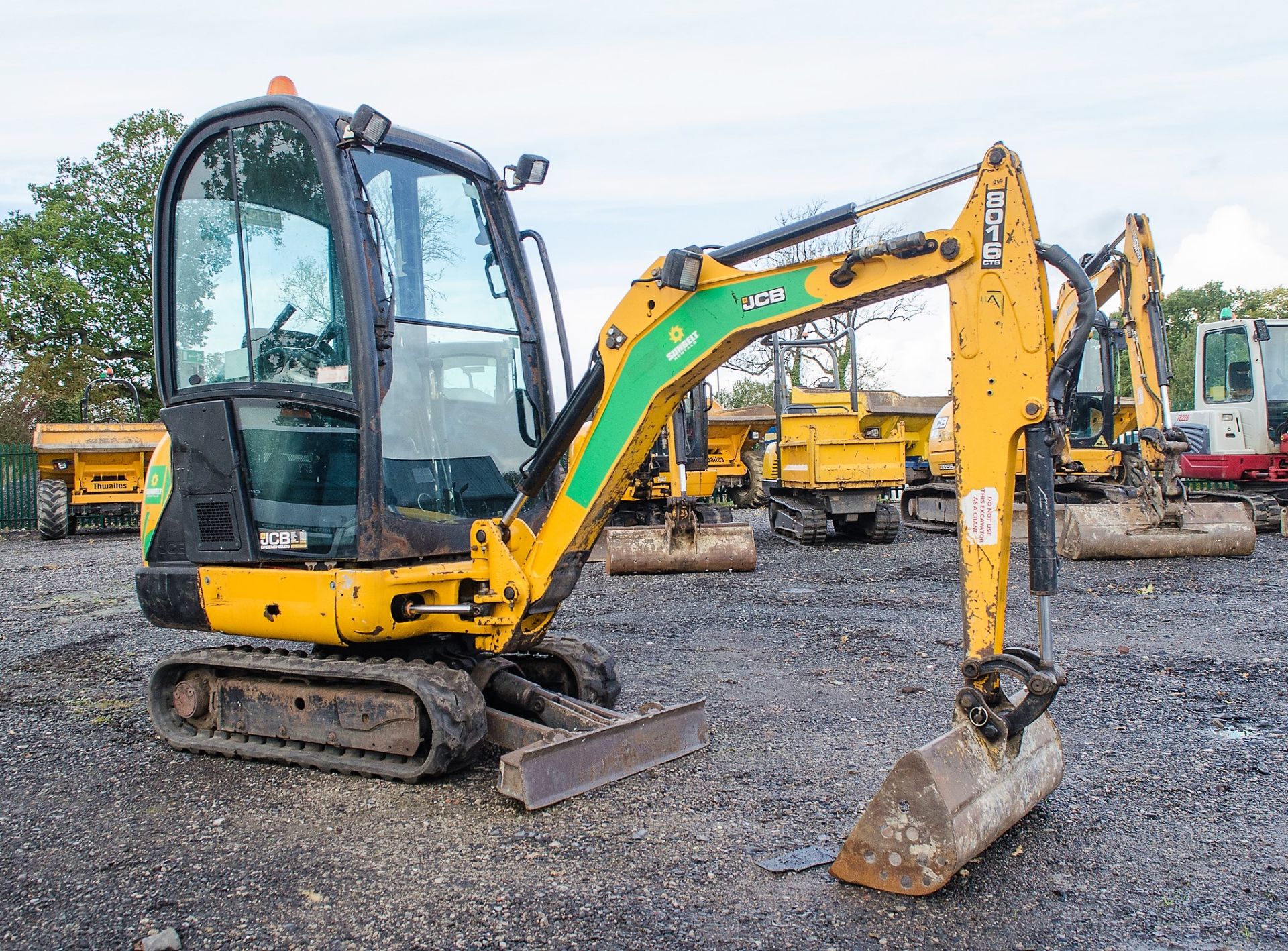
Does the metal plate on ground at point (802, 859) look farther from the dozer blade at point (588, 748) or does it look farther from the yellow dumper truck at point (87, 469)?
the yellow dumper truck at point (87, 469)

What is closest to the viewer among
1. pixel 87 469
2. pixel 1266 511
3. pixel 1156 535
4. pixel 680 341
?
pixel 680 341

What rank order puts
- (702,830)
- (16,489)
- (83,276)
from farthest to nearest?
(83,276) → (16,489) → (702,830)

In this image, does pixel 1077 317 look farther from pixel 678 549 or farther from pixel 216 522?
pixel 678 549

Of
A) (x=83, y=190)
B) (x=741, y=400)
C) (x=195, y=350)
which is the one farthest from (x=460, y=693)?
(x=83, y=190)

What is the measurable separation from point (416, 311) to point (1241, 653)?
17.9ft

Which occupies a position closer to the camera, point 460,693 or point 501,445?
point 460,693

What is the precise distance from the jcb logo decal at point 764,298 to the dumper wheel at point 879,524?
10548 millimetres

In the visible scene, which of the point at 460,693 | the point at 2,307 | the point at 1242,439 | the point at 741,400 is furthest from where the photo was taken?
the point at 741,400

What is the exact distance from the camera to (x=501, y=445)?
474 centimetres

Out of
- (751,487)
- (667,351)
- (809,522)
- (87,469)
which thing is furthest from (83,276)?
(667,351)

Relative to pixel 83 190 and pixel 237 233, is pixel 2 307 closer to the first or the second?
pixel 83 190

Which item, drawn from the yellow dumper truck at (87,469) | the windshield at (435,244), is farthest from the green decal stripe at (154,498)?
the yellow dumper truck at (87,469)

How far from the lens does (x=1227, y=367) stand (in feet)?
50.8

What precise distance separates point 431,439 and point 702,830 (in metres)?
1.97
